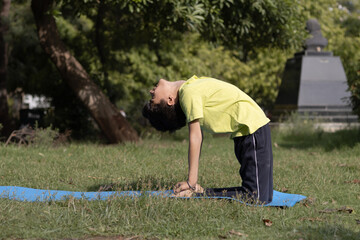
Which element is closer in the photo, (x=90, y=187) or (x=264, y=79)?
(x=90, y=187)

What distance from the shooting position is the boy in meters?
4.90

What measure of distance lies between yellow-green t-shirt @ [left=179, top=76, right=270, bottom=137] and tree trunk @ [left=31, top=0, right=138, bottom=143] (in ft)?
26.8

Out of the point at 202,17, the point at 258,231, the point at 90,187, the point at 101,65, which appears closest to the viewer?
the point at 258,231

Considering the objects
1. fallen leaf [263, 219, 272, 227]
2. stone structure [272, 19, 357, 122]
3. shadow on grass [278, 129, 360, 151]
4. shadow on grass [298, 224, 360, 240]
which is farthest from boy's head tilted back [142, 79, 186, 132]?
stone structure [272, 19, 357, 122]

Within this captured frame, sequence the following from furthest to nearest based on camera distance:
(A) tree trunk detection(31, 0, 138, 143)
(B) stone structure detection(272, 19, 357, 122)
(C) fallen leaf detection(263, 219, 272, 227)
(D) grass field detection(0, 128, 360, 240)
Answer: (B) stone structure detection(272, 19, 357, 122), (A) tree trunk detection(31, 0, 138, 143), (C) fallen leaf detection(263, 219, 272, 227), (D) grass field detection(0, 128, 360, 240)

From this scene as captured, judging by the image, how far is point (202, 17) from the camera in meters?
11.0

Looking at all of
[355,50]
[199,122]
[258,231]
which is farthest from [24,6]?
[355,50]

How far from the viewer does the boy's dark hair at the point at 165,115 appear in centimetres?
492

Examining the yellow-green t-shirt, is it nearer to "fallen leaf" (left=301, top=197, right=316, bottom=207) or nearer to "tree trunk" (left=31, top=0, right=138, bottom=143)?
"fallen leaf" (left=301, top=197, right=316, bottom=207)

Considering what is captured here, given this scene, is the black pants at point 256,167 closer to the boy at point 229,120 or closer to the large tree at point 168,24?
the boy at point 229,120

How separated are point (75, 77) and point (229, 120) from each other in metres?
8.52

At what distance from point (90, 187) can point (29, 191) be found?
79cm

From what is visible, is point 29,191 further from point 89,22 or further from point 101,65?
point 89,22

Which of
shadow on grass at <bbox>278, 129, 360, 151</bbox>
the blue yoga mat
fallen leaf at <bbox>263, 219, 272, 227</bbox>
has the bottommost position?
shadow on grass at <bbox>278, 129, 360, 151</bbox>
